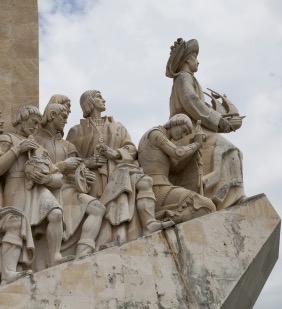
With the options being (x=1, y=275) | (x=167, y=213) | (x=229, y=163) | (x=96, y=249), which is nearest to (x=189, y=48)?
(x=229, y=163)

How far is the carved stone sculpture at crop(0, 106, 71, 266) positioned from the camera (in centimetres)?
1152

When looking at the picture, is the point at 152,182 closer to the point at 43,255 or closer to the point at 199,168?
the point at 199,168

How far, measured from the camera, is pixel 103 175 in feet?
41.3

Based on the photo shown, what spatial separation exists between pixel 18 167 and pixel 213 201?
2437 millimetres

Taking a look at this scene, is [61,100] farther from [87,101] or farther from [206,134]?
[206,134]

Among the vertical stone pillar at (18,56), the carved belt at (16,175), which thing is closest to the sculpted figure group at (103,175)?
the carved belt at (16,175)

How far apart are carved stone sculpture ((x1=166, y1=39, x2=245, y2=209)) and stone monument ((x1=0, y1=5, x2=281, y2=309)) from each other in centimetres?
2

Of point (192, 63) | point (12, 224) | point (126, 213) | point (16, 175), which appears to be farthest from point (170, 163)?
point (12, 224)

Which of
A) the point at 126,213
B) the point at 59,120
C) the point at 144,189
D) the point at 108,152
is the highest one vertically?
the point at 59,120

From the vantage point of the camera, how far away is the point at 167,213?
12422 mm

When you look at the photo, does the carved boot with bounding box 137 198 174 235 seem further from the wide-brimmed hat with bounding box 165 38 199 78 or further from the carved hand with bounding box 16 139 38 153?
the wide-brimmed hat with bounding box 165 38 199 78

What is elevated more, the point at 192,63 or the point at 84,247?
the point at 192,63

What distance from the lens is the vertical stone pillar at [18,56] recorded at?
13500 mm

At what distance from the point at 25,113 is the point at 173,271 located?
2.63 meters
